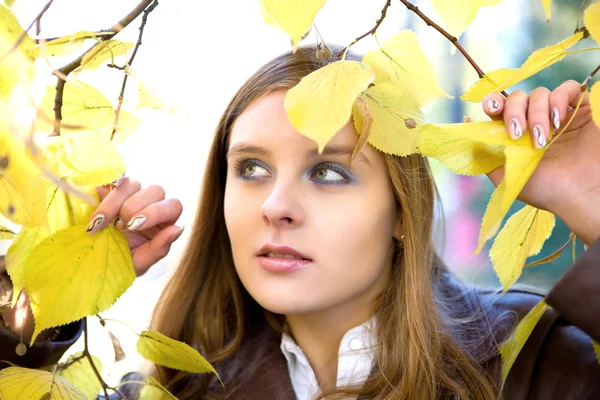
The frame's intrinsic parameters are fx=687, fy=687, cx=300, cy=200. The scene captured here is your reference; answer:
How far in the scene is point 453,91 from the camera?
3789mm

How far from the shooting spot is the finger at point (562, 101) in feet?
1.86

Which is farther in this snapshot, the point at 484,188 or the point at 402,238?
the point at 484,188

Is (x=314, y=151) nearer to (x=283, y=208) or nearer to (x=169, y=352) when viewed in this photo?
(x=283, y=208)

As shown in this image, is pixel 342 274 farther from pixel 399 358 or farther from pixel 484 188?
pixel 484 188

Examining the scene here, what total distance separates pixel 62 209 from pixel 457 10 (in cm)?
35

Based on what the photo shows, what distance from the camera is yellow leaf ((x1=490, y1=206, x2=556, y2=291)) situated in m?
0.51

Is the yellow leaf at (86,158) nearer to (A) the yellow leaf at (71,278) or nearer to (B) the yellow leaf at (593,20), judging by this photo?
(A) the yellow leaf at (71,278)

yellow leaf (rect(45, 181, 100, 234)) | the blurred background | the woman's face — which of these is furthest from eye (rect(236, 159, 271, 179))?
yellow leaf (rect(45, 181, 100, 234))

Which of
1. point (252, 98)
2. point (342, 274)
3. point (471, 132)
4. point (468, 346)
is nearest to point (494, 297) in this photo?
point (468, 346)

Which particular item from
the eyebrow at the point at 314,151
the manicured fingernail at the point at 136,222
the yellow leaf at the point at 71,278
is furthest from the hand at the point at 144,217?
the yellow leaf at the point at 71,278

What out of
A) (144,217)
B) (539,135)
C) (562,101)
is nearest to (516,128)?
(539,135)

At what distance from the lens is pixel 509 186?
371 millimetres

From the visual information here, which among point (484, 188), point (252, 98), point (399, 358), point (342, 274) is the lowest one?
point (399, 358)

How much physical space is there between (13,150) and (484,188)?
3.55 meters
